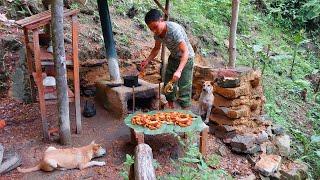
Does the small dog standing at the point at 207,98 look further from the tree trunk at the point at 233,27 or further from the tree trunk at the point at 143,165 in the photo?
the tree trunk at the point at 233,27

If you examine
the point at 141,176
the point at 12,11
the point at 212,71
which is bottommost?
the point at 141,176

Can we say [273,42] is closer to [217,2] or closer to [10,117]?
[217,2]

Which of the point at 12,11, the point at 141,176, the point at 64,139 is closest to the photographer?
the point at 141,176

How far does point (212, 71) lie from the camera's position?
7.42 m

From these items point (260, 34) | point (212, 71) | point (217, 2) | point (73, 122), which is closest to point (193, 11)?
point (217, 2)

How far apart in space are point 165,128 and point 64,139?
1.56 meters

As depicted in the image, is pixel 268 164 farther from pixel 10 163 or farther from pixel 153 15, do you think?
pixel 10 163

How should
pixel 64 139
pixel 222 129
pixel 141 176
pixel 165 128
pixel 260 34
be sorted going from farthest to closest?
1. pixel 260 34
2. pixel 222 129
3. pixel 64 139
4. pixel 165 128
5. pixel 141 176

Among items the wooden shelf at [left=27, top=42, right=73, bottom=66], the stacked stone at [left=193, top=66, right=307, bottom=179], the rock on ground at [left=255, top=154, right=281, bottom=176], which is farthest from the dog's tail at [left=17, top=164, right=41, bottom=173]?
the rock on ground at [left=255, top=154, right=281, bottom=176]

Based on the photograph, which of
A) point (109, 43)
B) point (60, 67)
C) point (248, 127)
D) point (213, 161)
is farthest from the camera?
point (109, 43)

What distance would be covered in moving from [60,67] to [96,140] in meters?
1.30

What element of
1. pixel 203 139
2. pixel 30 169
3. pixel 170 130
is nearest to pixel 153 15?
pixel 170 130

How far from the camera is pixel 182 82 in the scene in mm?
5863

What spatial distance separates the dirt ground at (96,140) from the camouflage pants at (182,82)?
764 mm
